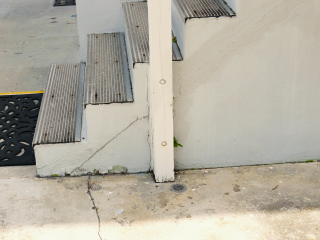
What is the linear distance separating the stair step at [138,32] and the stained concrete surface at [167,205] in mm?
1044

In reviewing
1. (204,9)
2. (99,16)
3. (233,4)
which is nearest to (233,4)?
(233,4)

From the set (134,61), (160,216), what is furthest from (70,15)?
(160,216)

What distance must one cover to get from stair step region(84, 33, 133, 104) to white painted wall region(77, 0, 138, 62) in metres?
0.12

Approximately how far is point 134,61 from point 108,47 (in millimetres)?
1291

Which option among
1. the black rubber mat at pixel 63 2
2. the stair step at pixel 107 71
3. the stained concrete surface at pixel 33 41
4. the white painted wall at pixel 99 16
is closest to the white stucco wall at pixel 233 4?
the stair step at pixel 107 71

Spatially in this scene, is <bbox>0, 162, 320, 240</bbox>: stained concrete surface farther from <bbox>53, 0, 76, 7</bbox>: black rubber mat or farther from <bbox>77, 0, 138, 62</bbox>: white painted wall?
<bbox>53, 0, 76, 7</bbox>: black rubber mat

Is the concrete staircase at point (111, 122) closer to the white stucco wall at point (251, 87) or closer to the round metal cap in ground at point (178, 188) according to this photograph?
the white stucco wall at point (251, 87)

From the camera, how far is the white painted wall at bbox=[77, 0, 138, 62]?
5570 millimetres

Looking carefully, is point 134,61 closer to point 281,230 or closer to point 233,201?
point 233,201

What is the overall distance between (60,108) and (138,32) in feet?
3.45

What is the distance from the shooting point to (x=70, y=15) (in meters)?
9.48

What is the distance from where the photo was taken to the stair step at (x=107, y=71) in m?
4.12

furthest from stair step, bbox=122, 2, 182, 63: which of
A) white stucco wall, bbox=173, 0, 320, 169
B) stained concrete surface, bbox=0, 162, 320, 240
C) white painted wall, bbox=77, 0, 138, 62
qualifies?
stained concrete surface, bbox=0, 162, 320, 240

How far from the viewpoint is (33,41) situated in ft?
26.1
